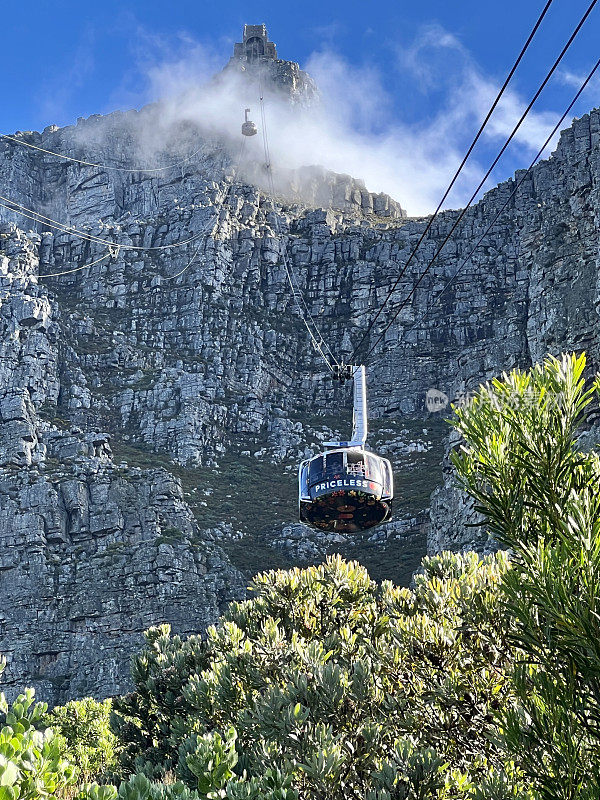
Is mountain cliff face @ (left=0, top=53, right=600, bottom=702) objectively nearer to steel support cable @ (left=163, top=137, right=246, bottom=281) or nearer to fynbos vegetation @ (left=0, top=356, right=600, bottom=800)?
steel support cable @ (left=163, top=137, right=246, bottom=281)

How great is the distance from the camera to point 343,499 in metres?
19.2

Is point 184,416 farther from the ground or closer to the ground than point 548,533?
farther from the ground

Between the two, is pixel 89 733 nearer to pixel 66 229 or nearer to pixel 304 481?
pixel 304 481

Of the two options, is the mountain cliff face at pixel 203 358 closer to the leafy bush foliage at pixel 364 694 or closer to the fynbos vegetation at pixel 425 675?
the fynbos vegetation at pixel 425 675

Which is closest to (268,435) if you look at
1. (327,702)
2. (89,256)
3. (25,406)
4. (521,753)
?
(25,406)

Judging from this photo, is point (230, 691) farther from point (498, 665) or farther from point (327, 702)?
point (498, 665)

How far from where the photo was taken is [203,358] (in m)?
79.8

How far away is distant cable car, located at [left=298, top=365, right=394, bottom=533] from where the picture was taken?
18.9m

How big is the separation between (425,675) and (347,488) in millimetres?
7668

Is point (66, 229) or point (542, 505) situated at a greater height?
point (66, 229)

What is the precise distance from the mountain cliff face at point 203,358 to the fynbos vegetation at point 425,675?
90.6ft

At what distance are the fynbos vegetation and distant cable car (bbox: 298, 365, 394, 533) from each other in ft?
8.09

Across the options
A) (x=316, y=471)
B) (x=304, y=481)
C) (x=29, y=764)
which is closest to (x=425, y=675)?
(x=29, y=764)

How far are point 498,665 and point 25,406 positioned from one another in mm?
60543
